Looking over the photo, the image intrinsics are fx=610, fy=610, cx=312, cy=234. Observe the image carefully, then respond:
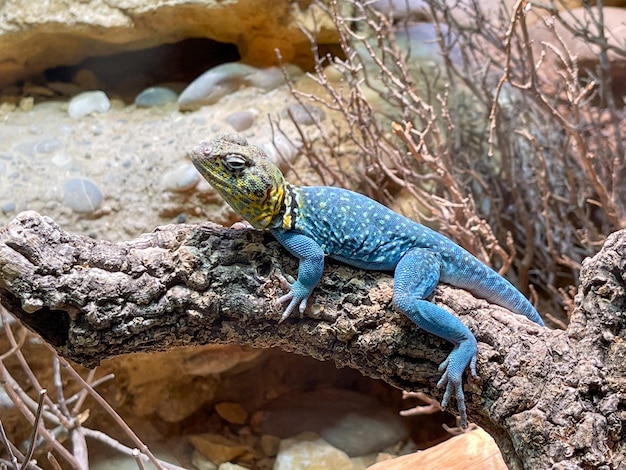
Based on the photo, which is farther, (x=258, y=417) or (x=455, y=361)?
(x=258, y=417)

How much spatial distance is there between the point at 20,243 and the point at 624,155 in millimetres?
3399

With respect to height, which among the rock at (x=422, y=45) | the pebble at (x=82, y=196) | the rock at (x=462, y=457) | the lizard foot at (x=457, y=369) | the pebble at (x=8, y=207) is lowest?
the rock at (x=462, y=457)

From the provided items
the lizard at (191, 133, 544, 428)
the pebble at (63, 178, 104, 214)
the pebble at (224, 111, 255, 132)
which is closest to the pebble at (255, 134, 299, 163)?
the pebble at (224, 111, 255, 132)

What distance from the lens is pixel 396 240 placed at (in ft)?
7.14

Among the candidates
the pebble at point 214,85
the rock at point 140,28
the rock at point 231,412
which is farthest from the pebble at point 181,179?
the rock at point 231,412

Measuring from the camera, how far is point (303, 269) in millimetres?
1996

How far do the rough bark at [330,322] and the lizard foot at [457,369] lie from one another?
0.15ft

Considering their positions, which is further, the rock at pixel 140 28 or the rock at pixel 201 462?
the rock at pixel 140 28

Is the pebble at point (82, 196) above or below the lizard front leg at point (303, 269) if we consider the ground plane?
below

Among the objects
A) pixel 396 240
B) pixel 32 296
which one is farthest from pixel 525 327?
pixel 32 296

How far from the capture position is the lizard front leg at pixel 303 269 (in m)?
1.98

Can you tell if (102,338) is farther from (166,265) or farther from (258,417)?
(258,417)

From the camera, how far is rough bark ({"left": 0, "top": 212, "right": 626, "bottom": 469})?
6.01ft

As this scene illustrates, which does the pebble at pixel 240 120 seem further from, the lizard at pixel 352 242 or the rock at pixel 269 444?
the rock at pixel 269 444
